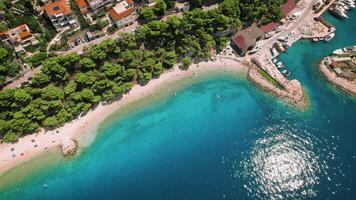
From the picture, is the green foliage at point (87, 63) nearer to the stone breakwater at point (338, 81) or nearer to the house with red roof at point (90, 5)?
the house with red roof at point (90, 5)

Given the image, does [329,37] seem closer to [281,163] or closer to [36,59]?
[281,163]

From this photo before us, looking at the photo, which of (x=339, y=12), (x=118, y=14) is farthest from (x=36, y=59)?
(x=339, y=12)

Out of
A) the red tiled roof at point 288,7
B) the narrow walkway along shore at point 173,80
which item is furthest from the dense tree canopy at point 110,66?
the red tiled roof at point 288,7

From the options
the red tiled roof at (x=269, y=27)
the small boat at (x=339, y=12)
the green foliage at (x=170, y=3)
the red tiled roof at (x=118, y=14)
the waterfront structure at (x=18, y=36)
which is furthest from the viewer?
the small boat at (x=339, y=12)

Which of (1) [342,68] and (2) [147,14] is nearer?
(2) [147,14]

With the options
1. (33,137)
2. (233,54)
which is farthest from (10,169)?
(233,54)

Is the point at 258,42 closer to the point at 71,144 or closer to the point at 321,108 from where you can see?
the point at 321,108
